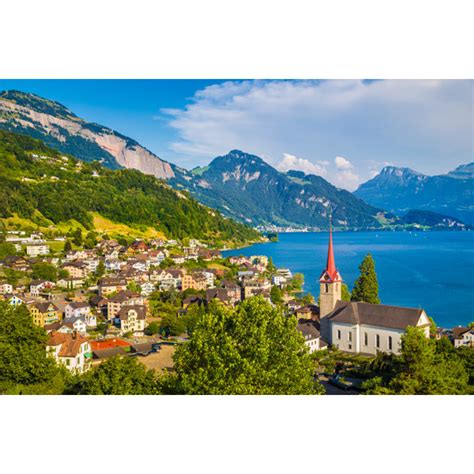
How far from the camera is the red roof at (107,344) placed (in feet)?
31.5

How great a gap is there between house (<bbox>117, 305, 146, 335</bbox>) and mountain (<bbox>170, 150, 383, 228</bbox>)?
71855 mm

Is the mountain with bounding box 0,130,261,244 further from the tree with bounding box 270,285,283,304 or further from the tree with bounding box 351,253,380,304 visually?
the tree with bounding box 351,253,380,304

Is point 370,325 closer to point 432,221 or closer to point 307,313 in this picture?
point 307,313

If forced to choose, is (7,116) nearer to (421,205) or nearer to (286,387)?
(286,387)

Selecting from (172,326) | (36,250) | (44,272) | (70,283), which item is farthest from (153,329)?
(36,250)

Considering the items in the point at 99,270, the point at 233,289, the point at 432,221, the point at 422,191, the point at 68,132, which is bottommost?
the point at 233,289

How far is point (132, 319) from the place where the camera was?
12156 millimetres

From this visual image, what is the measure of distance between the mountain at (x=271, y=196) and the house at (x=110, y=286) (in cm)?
6765

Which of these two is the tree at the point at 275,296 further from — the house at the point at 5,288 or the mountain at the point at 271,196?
the mountain at the point at 271,196

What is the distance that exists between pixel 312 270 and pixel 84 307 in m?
14.3

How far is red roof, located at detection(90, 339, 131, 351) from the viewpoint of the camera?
961 centimetres

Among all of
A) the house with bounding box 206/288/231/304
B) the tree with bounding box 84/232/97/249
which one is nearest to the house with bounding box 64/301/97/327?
the house with bounding box 206/288/231/304

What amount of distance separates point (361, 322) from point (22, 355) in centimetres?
649

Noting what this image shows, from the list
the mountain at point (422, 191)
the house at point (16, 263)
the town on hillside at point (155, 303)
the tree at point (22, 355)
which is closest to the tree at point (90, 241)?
the town on hillside at point (155, 303)
